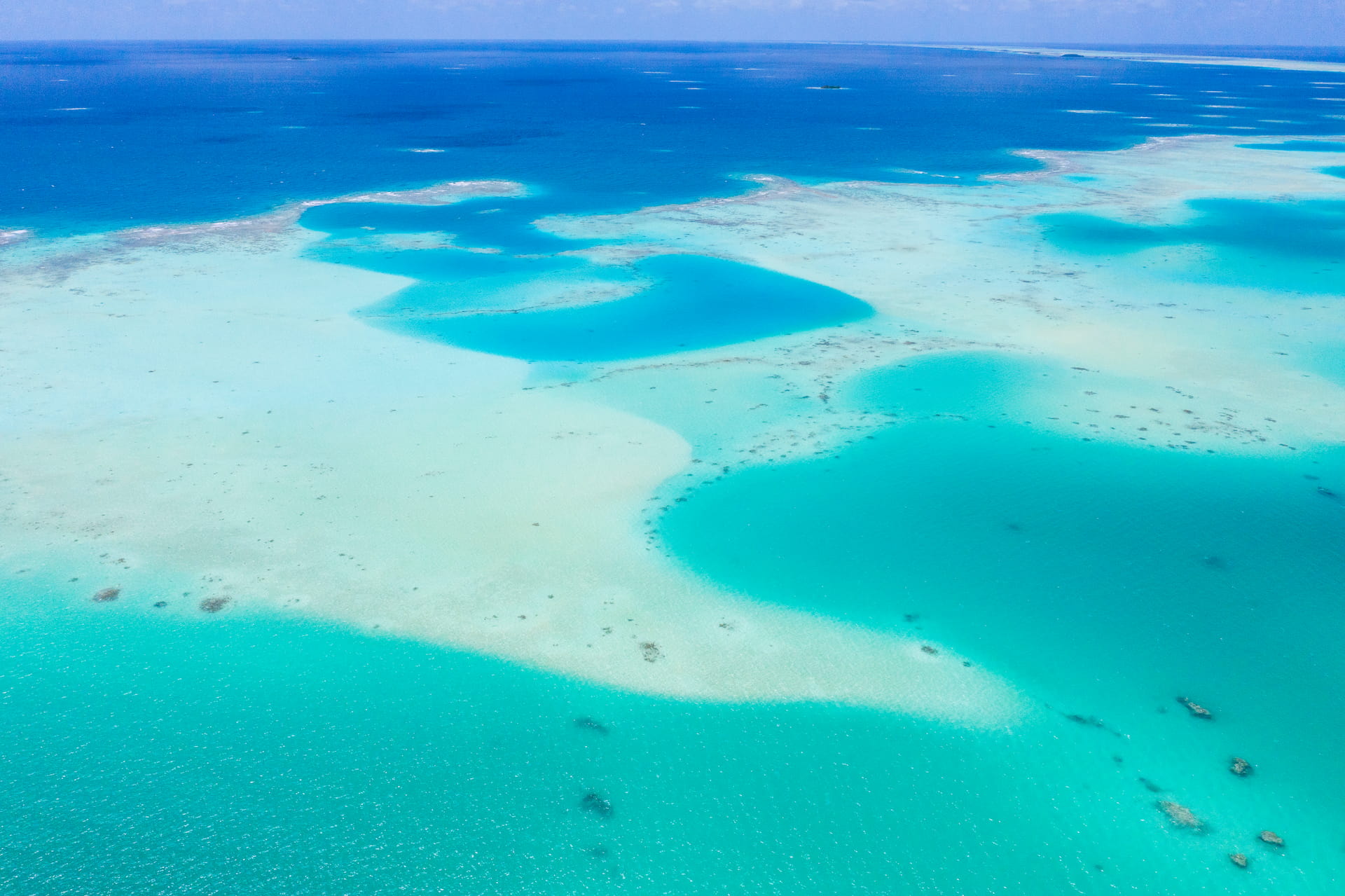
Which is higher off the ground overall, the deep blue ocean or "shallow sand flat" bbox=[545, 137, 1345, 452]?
"shallow sand flat" bbox=[545, 137, 1345, 452]

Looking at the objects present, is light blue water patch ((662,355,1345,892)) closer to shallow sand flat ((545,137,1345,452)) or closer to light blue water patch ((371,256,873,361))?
shallow sand flat ((545,137,1345,452))

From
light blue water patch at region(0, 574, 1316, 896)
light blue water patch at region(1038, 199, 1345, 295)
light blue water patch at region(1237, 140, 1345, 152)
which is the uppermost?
light blue water patch at region(1237, 140, 1345, 152)

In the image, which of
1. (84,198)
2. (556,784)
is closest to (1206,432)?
(556,784)

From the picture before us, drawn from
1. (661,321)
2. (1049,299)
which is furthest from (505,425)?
(1049,299)

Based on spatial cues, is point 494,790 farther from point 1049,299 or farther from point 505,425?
point 1049,299

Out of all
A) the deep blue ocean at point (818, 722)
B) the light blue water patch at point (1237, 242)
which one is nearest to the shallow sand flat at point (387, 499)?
the deep blue ocean at point (818, 722)

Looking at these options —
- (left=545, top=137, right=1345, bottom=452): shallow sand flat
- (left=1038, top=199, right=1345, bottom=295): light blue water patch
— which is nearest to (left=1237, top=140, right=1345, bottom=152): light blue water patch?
(left=545, top=137, right=1345, bottom=452): shallow sand flat

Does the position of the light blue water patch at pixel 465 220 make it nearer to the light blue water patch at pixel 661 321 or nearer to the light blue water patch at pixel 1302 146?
the light blue water patch at pixel 661 321
